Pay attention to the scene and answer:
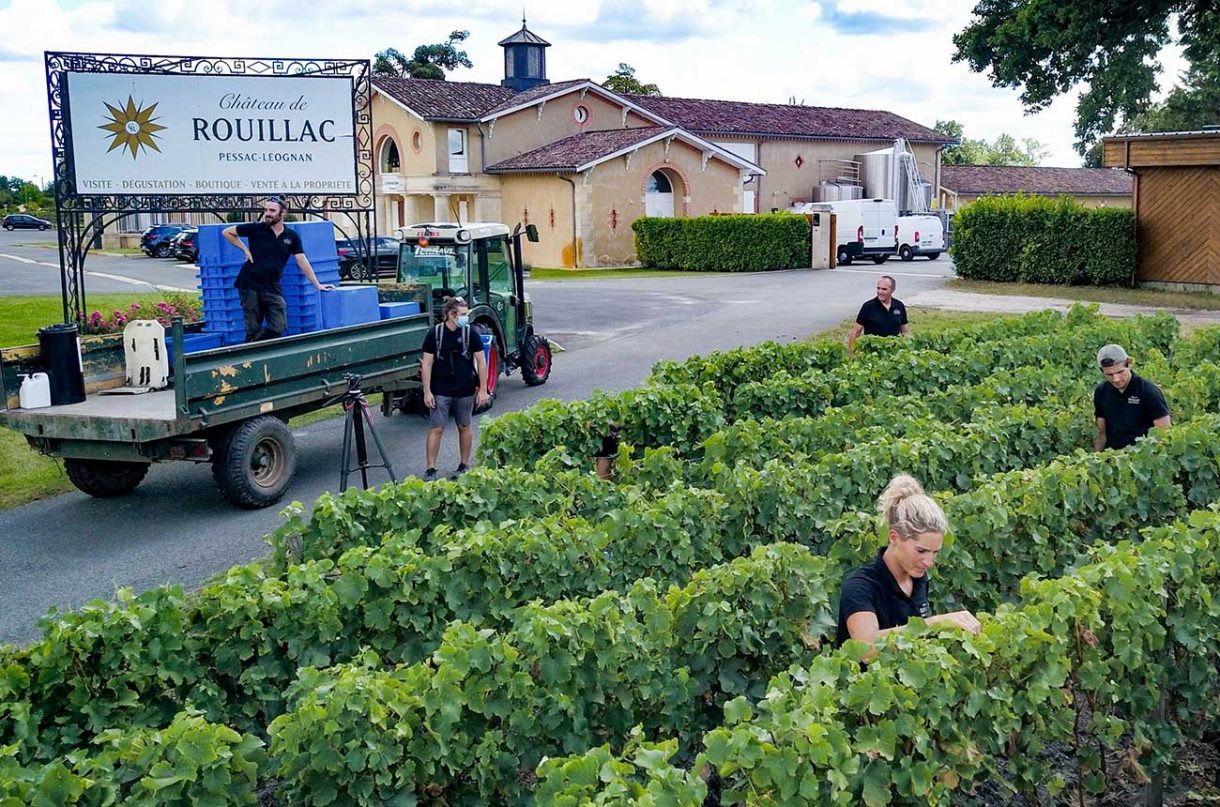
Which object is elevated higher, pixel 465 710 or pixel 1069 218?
pixel 1069 218

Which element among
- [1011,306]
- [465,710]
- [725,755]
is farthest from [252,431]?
[1011,306]

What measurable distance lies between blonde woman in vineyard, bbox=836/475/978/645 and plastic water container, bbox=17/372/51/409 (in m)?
8.05

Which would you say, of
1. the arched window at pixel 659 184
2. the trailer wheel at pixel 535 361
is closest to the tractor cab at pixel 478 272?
the trailer wheel at pixel 535 361

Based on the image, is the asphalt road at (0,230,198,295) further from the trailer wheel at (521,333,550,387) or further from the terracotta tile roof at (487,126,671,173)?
the trailer wheel at (521,333,550,387)

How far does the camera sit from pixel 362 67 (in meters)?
16.6

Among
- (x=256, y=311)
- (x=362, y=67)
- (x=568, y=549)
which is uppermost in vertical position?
(x=362, y=67)

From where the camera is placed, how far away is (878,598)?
16.8 feet

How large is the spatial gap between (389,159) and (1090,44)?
89.0 ft

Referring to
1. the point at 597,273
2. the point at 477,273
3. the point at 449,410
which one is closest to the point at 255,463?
the point at 449,410

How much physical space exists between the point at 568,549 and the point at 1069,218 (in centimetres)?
2474

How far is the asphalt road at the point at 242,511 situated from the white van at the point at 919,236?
1454cm

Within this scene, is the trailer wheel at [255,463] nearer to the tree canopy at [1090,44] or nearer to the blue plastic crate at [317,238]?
the blue plastic crate at [317,238]

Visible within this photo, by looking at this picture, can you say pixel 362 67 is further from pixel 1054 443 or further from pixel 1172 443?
pixel 1172 443

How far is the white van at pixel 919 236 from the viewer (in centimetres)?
4191
